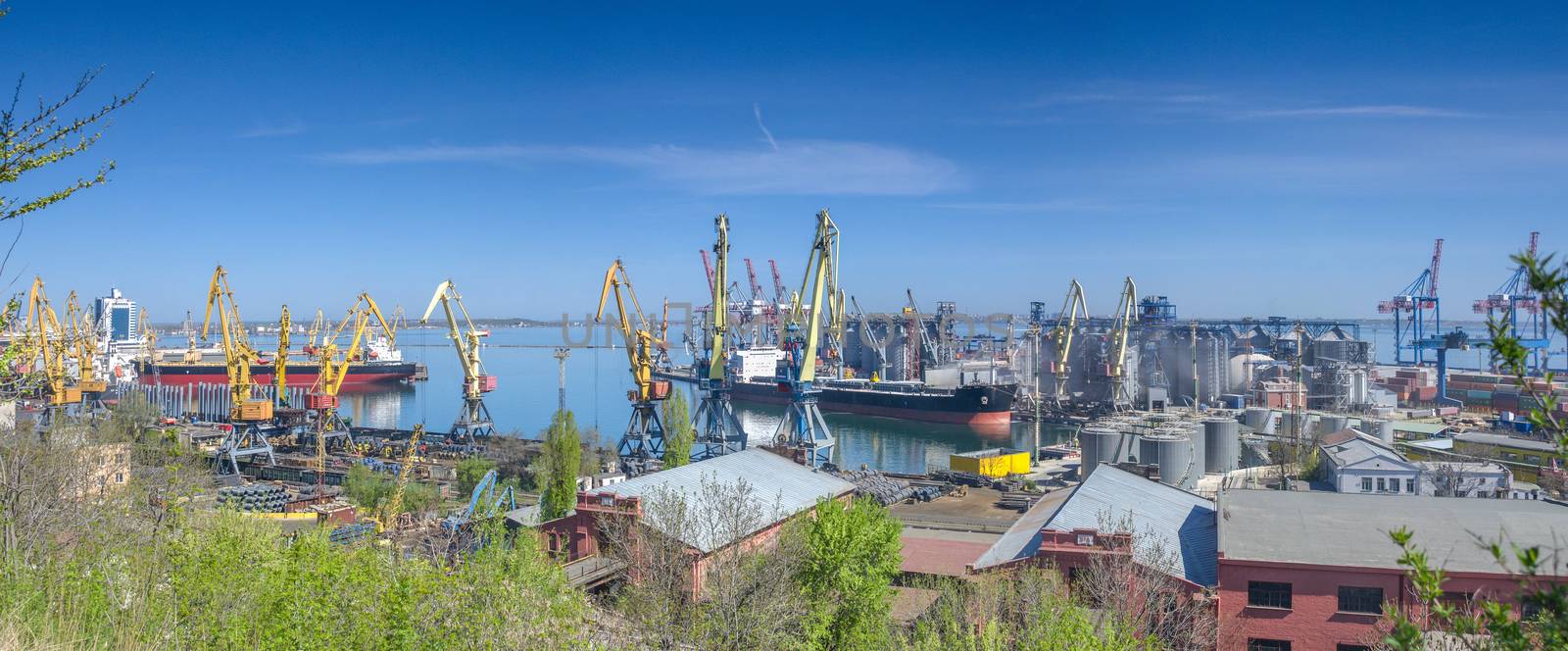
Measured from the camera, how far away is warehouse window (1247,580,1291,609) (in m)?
7.39

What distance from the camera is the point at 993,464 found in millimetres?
19250

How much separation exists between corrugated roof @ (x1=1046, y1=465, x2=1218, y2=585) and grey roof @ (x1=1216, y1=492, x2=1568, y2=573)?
1.10 ft

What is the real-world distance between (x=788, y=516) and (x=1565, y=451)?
8154mm

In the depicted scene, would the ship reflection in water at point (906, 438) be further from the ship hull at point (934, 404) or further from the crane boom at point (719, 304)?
the crane boom at point (719, 304)

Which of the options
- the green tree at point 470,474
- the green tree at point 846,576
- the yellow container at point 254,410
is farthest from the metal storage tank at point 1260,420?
the yellow container at point 254,410

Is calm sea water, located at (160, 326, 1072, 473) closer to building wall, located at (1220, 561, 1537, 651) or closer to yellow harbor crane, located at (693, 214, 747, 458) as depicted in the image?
yellow harbor crane, located at (693, 214, 747, 458)

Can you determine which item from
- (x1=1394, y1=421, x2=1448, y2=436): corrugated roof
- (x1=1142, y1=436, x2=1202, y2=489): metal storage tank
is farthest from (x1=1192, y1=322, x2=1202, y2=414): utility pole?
(x1=1142, y1=436, x2=1202, y2=489): metal storage tank

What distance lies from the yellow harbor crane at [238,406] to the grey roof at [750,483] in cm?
1231

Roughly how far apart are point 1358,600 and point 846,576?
367 centimetres

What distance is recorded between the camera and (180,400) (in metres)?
38.2

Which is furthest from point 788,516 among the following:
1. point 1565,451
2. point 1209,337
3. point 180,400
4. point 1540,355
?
point 1540,355

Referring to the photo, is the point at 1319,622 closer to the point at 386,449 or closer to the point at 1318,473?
the point at 1318,473

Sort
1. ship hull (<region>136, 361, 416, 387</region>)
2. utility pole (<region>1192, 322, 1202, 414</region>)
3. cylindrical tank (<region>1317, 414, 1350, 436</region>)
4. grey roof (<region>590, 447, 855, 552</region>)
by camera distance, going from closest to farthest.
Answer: grey roof (<region>590, 447, 855, 552</region>), cylindrical tank (<region>1317, 414, 1350, 436</region>), utility pole (<region>1192, 322, 1202, 414</region>), ship hull (<region>136, 361, 416, 387</region>)

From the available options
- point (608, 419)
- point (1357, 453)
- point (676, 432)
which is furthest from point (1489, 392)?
point (676, 432)
